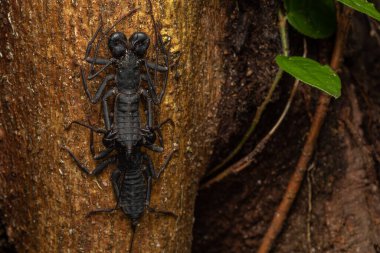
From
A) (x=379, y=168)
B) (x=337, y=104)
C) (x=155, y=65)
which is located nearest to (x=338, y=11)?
(x=337, y=104)

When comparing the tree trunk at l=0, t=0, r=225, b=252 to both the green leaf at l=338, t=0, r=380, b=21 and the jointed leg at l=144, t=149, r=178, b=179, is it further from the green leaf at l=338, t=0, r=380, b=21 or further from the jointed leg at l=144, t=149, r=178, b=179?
the green leaf at l=338, t=0, r=380, b=21

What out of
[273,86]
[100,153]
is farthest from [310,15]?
[100,153]

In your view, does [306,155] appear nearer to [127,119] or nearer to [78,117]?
[127,119]

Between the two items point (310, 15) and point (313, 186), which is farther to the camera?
point (313, 186)

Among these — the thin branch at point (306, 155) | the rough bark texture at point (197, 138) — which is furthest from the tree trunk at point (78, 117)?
the thin branch at point (306, 155)

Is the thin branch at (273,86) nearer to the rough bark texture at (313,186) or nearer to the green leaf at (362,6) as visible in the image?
the rough bark texture at (313,186)

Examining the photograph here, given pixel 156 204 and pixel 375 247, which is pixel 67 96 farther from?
pixel 375 247

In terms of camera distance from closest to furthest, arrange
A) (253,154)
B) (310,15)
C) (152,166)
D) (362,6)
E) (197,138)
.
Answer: (362,6) < (152,166) < (197,138) < (310,15) < (253,154)

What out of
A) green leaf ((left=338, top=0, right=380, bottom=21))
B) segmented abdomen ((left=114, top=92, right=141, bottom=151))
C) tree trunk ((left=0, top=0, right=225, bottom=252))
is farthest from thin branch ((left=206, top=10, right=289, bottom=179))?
segmented abdomen ((left=114, top=92, right=141, bottom=151))
